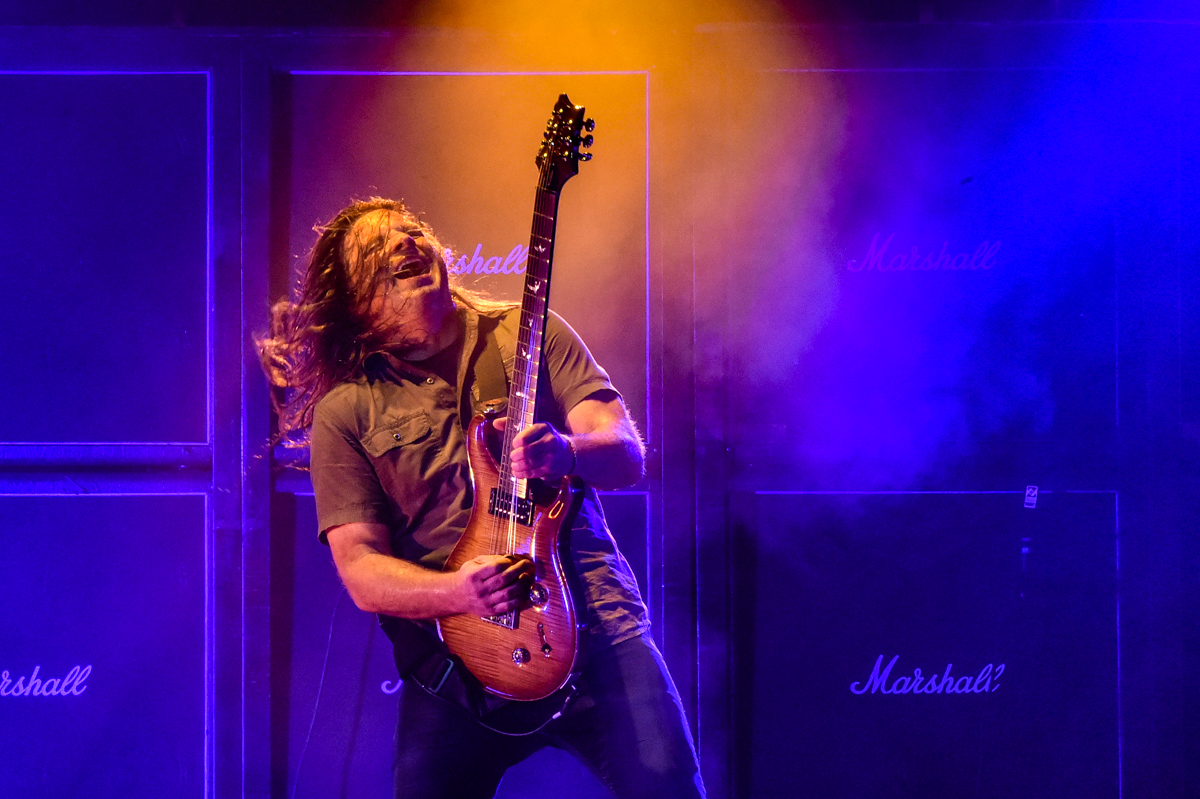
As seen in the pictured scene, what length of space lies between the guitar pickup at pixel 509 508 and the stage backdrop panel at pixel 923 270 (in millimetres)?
1454

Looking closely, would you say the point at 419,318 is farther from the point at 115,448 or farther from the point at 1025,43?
the point at 1025,43

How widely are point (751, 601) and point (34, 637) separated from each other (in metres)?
2.84

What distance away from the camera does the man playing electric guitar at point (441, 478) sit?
1935 mm

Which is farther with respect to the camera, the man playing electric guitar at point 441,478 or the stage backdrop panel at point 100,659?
the stage backdrop panel at point 100,659

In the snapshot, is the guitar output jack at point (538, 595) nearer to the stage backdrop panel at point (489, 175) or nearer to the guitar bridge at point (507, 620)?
the guitar bridge at point (507, 620)

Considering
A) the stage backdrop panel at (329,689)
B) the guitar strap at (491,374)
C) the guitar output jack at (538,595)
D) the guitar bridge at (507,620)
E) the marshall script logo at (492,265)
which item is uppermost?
the marshall script logo at (492,265)

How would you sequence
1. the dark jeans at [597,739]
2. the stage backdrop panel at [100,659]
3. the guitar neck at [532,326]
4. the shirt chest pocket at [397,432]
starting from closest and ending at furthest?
the dark jeans at [597,739] < the guitar neck at [532,326] < the shirt chest pocket at [397,432] < the stage backdrop panel at [100,659]

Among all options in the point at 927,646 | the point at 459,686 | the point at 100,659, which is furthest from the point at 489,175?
the point at 927,646

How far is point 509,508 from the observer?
199 centimetres

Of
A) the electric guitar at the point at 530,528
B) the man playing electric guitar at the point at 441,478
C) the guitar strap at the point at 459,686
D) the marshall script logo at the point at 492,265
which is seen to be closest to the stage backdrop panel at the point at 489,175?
the marshall script logo at the point at 492,265

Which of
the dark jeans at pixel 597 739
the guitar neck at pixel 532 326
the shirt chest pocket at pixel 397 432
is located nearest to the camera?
the dark jeans at pixel 597 739

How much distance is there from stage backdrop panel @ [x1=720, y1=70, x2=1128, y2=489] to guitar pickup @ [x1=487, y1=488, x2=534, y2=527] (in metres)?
1.45

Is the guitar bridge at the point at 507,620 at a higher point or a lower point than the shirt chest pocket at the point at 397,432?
lower

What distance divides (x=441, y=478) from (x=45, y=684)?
2236 millimetres
